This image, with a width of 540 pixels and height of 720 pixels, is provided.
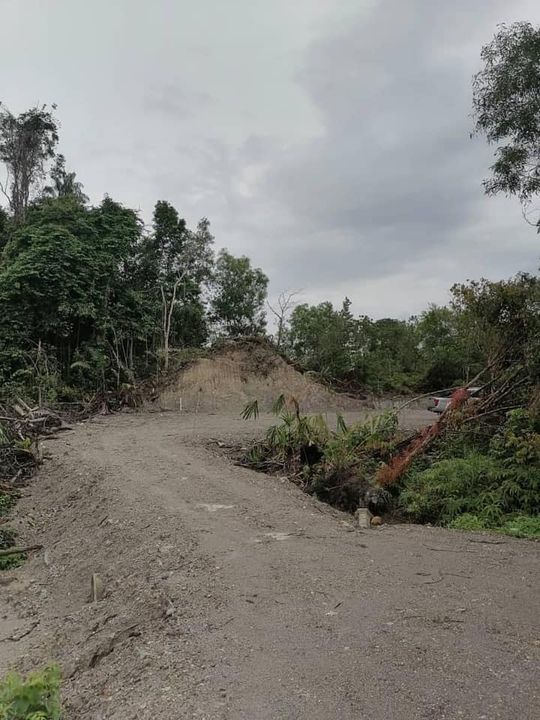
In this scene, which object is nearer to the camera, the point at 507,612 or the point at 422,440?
the point at 507,612

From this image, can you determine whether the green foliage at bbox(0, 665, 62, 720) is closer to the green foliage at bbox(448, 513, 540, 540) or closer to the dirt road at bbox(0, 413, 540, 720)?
the dirt road at bbox(0, 413, 540, 720)

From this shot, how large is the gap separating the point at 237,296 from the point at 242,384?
1098 centimetres

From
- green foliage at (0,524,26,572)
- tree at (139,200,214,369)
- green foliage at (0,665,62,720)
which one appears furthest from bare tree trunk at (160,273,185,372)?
green foliage at (0,665,62,720)

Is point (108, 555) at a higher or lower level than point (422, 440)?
lower

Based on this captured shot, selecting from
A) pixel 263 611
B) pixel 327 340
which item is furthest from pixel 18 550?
pixel 327 340

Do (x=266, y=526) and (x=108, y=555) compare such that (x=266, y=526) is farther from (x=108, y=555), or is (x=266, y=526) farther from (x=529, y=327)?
(x=529, y=327)

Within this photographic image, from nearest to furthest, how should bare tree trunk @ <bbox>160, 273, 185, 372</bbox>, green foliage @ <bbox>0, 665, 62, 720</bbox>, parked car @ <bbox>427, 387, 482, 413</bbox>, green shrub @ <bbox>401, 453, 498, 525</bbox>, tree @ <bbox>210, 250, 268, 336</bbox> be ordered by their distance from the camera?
green foliage @ <bbox>0, 665, 62, 720</bbox>
green shrub @ <bbox>401, 453, 498, 525</bbox>
parked car @ <bbox>427, 387, 482, 413</bbox>
bare tree trunk @ <bbox>160, 273, 185, 372</bbox>
tree @ <bbox>210, 250, 268, 336</bbox>

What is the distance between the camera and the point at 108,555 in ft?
21.1

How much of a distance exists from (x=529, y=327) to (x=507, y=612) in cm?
683

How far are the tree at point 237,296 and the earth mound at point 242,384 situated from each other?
8.63 metres

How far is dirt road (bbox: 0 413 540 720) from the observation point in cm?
313

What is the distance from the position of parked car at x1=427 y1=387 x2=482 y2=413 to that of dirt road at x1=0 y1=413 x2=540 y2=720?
14.8 feet

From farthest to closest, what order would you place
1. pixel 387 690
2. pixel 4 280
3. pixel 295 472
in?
pixel 4 280
pixel 295 472
pixel 387 690

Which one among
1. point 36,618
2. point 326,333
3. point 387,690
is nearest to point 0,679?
point 36,618
